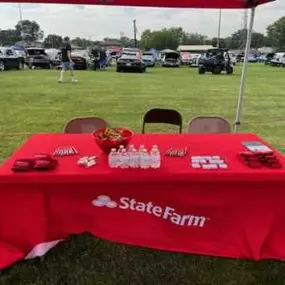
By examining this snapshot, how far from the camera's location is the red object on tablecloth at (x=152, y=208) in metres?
2.66

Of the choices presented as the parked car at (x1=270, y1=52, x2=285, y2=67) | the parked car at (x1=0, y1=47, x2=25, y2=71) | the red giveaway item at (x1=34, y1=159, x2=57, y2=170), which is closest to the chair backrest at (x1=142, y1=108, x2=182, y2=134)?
the red giveaway item at (x1=34, y1=159, x2=57, y2=170)

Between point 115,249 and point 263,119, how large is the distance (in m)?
6.35

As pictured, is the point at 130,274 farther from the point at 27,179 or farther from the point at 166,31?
the point at 166,31

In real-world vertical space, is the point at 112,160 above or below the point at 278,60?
above

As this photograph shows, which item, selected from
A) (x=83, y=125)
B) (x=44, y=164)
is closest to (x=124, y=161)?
(x=44, y=164)

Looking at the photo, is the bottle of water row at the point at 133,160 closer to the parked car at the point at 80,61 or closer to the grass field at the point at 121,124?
the grass field at the point at 121,124

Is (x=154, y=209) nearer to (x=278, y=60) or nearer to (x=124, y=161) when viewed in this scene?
(x=124, y=161)

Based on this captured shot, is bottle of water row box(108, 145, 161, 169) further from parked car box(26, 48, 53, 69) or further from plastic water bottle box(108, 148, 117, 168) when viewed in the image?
parked car box(26, 48, 53, 69)

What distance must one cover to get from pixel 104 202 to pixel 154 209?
33cm

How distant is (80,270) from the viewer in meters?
3.00

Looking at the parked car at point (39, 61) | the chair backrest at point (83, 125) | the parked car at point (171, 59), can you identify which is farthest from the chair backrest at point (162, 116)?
the parked car at point (171, 59)

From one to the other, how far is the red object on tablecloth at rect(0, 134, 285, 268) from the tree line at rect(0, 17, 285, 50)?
240 ft

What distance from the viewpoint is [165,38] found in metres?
92.2

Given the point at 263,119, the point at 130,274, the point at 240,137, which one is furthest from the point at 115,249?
the point at 263,119
